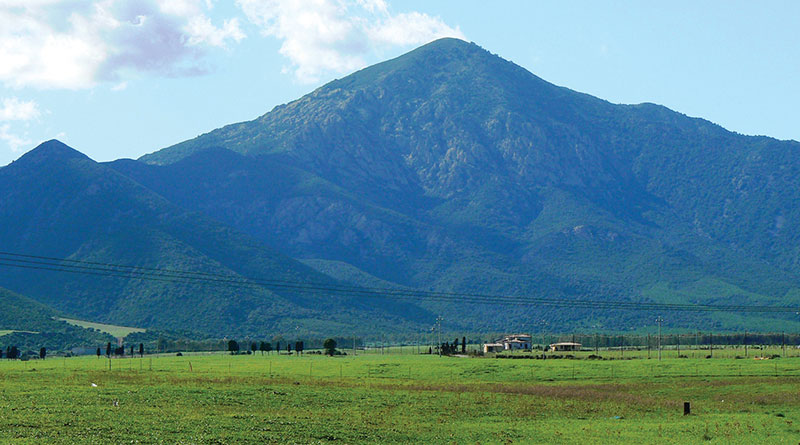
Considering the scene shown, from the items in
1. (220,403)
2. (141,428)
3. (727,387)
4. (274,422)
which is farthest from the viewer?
(727,387)

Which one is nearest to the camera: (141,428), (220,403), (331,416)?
(141,428)

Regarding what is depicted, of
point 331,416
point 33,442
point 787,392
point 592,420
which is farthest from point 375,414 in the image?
point 787,392

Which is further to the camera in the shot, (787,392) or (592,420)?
(787,392)

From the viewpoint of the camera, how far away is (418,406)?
7019cm

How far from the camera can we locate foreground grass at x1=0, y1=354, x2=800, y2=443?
53.5m

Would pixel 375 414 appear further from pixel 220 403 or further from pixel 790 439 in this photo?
pixel 790 439

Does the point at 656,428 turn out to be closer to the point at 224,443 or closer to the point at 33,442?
the point at 224,443

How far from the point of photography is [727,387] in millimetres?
90188

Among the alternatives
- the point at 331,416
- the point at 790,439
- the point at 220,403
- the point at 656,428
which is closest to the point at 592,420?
the point at 656,428

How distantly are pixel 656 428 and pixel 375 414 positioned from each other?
1806 cm

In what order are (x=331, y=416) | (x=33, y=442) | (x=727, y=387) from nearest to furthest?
(x=33, y=442)
(x=331, y=416)
(x=727, y=387)

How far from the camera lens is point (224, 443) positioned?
4869cm

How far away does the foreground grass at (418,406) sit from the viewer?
5351 cm

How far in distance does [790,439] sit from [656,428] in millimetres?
7784
